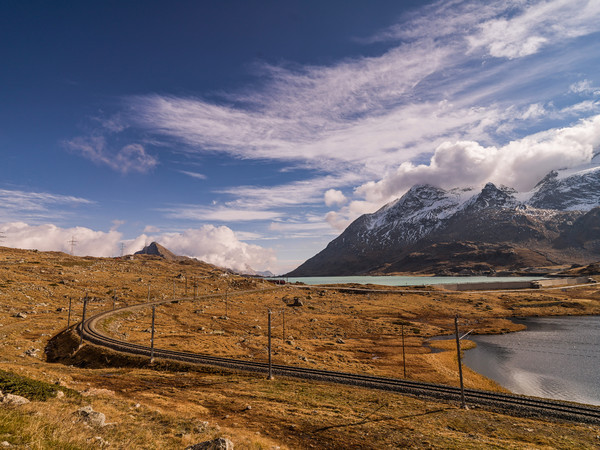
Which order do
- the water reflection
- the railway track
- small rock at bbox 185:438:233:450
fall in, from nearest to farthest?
small rock at bbox 185:438:233:450 < the railway track < the water reflection

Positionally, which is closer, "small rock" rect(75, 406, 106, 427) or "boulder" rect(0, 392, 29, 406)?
"boulder" rect(0, 392, 29, 406)

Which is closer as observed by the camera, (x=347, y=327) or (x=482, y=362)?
(x=482, y=362)

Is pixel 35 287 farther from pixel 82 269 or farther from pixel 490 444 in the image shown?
pixel 490 444

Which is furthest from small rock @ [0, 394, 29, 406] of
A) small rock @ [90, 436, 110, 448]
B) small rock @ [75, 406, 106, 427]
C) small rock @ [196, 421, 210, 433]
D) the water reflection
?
the water reflection

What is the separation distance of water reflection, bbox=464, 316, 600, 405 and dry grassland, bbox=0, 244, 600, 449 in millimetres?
7494

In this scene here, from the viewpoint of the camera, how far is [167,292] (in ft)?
492

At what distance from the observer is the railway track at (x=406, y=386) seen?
3769cm

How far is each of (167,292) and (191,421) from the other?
452 ft

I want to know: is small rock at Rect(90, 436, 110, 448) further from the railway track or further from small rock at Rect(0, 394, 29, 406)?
the railway track

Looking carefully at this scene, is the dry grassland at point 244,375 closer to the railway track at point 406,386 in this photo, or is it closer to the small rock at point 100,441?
the small rock at point 100,441

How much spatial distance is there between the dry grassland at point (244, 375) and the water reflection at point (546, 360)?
749 centimetres

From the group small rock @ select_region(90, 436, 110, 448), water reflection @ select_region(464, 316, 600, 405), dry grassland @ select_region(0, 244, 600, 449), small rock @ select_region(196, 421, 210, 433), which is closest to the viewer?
small rock @ select_region(90, 436, 110, 448)

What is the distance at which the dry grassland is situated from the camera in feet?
76.1

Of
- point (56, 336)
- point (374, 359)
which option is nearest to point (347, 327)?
point (374, 359)
